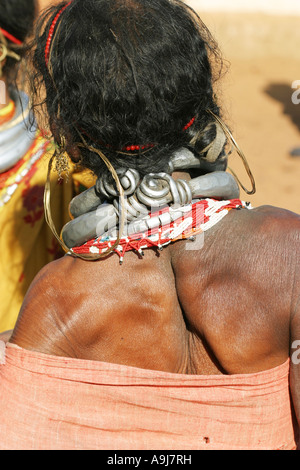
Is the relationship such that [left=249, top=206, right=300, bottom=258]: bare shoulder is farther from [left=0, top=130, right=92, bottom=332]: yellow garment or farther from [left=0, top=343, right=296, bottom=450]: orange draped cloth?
[left=0, top=130, right=92, bottom=332]: yellow garment

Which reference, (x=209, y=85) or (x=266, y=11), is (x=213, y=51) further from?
(x=266, y=11)

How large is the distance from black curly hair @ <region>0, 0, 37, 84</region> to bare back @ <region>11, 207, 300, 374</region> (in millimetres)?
1342

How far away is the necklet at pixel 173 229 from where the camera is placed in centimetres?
136

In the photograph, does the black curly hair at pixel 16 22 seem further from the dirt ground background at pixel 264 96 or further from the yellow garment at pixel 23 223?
the dirt ground background at pixel 264 96

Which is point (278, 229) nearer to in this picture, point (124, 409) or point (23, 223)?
point (124, 409)

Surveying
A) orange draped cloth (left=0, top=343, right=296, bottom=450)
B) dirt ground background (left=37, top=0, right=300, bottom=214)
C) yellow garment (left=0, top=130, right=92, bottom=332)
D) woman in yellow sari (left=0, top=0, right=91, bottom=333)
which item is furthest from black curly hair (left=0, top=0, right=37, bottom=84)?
dirt ground background (left=37, top=0, right=300, bottom=214)

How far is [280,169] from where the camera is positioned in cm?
579

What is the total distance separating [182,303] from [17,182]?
1261mm

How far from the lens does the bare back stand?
4.27 feet

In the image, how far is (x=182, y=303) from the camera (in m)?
1.40

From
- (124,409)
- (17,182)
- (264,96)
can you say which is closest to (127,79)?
(124,409)

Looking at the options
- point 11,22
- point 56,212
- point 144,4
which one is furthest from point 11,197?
point 144,4

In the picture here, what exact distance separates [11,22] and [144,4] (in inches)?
51.2

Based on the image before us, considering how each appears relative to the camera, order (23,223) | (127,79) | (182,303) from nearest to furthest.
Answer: (127,79)
(182,303)
(23,223)
